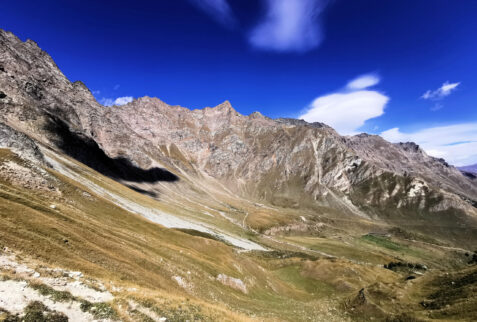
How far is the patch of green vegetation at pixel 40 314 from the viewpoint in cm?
1368

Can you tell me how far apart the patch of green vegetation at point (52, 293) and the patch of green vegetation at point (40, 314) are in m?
1.24

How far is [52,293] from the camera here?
16.7 meters

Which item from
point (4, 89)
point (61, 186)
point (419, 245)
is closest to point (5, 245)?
point (61, 186)

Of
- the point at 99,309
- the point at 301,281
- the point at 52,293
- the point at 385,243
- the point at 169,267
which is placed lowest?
the point at 385,243

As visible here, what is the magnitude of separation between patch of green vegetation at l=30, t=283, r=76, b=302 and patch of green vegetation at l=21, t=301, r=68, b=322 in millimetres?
1238

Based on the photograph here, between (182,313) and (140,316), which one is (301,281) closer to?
(182,313)

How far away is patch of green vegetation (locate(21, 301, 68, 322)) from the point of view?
1368 cm

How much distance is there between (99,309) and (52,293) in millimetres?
3330

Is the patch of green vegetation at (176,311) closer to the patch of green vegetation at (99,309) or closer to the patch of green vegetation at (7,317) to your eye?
the patch of green vegetation at (99,309)

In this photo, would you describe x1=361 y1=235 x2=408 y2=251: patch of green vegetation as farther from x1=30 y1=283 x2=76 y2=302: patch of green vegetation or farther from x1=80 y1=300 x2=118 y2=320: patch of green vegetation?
x1=30 y1=283 x2=76 y2=302: patch of green vegetation

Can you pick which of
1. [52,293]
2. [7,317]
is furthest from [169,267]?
[7,317]

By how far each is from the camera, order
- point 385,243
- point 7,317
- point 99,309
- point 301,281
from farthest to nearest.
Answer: point 385,243 < point 301,281 < point 99,309 < point 7,317

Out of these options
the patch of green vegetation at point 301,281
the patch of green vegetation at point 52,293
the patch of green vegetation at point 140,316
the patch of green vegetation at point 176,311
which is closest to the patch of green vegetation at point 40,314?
the patch of green vegetation at point 52,293

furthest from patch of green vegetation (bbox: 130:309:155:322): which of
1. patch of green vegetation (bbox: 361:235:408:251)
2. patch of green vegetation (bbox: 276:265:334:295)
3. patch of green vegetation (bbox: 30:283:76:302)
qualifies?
patch of green vegetation (bbox: 361:235:408:251)
